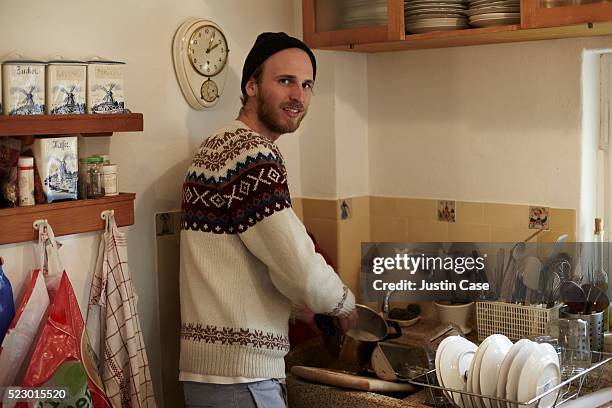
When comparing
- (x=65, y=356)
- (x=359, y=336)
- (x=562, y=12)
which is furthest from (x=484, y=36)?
(x=65, y=356)

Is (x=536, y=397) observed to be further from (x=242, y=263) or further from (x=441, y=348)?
(x=242, y=263)

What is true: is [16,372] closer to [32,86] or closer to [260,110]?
[32,86]

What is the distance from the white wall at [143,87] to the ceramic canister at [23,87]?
0.37ft

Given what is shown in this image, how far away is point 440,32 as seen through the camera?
8.07ft

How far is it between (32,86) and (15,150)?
16 cm

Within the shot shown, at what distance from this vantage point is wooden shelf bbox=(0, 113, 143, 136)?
6.64 feet

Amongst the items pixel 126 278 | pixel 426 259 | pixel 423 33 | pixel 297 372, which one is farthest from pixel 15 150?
pixel 426 259

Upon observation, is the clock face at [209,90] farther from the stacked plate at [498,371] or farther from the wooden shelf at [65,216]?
the stacked plate at [498,371]

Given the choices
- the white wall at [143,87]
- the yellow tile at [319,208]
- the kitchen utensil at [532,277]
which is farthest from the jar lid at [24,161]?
the kitchen utensil at [532,277]

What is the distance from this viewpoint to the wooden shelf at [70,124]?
2.02 meters

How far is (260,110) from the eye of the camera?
2.36 metres

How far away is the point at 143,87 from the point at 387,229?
106 centimetres

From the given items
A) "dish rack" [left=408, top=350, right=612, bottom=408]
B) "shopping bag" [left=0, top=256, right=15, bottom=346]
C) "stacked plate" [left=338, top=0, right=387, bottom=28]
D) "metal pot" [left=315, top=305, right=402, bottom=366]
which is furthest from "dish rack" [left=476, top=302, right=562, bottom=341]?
"shopping bag" [left=0, top=256, right=15, bottom=346]

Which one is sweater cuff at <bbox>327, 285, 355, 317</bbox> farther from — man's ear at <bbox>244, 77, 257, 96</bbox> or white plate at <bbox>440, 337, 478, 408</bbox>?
man's ear at <bbox>244, 77, 257, 96</bbox>
